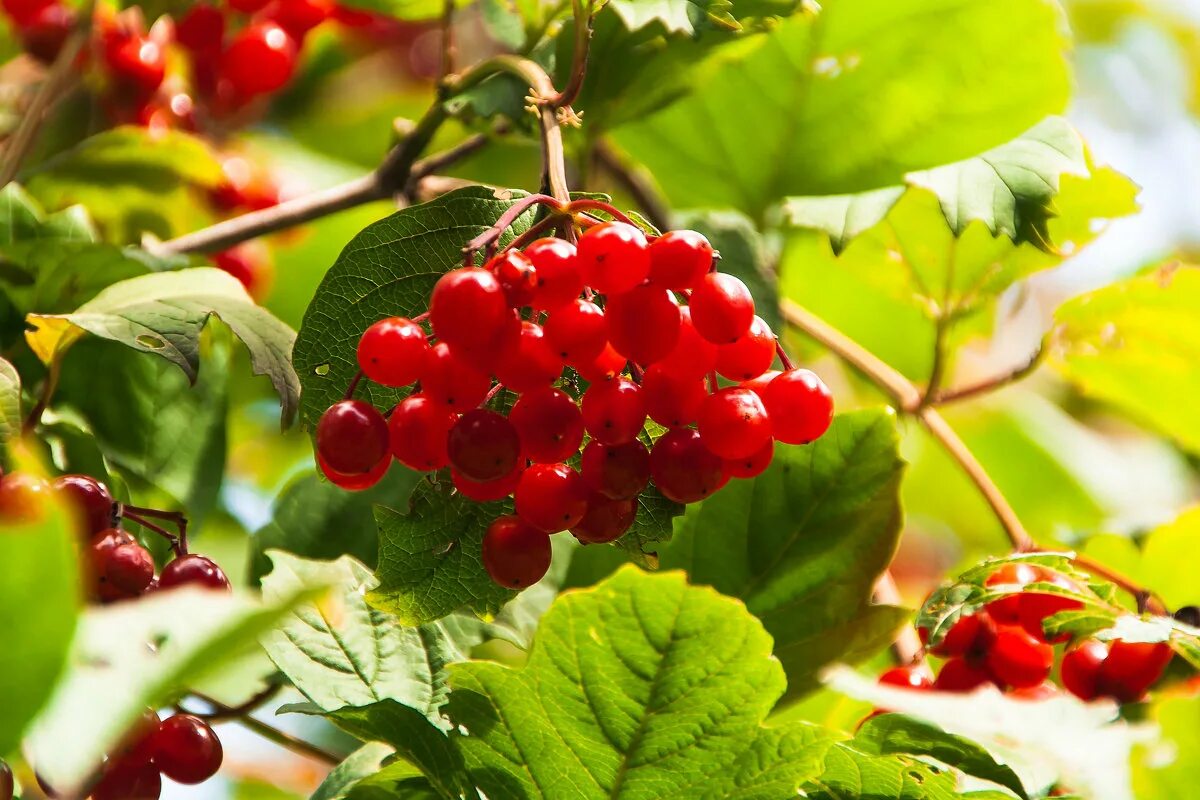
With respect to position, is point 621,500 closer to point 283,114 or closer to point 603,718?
point 603,718

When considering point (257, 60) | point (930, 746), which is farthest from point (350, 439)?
point (257, 60)

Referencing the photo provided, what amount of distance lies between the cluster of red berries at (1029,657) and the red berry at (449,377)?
0.40 meters

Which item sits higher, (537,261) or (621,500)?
(537,261)

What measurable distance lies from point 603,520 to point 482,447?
0.09 m

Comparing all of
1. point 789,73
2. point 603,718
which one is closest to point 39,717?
point 603,718

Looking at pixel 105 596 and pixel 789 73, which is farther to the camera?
pixel 789 73

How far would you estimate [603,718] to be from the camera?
2.07 feet

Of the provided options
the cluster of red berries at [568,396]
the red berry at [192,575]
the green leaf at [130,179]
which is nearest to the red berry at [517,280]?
the cluster of red berries at [568,396]

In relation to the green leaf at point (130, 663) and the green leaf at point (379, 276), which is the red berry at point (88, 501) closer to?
the green leaf at point (379, 276)

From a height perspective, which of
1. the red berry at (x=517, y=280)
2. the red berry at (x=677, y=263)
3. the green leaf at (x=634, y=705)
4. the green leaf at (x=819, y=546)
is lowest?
the green leaf at (x=819, y=546)

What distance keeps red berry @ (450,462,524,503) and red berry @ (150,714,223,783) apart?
21 centimetres

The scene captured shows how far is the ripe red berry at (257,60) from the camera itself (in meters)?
1.51

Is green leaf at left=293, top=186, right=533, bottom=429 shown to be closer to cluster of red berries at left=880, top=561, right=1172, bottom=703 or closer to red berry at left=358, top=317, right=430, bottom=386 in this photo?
red berry at left=358, top=317, right=430, bottom=386

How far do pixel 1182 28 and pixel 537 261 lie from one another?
253 cm
